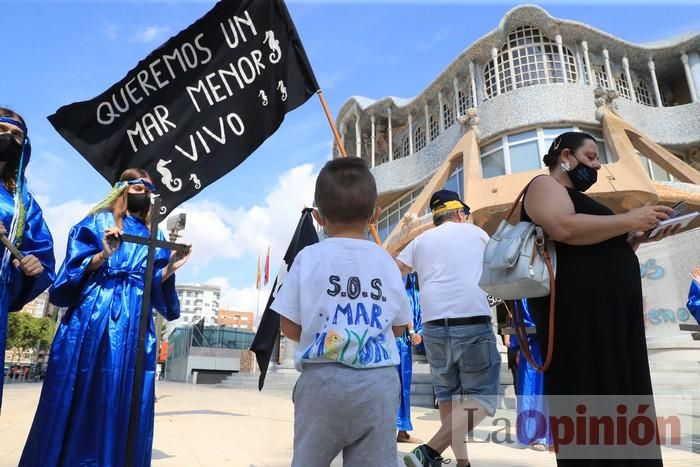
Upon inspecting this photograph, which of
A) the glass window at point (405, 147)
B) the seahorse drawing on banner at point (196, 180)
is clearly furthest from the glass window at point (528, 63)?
the seahorse drawing on banner at point (196, 180)

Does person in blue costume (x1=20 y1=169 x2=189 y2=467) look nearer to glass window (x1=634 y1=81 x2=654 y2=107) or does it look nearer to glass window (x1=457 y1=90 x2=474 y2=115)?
glass window (x1=457 y1=90 x2=474 y2=115)

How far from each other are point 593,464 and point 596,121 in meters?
22.3

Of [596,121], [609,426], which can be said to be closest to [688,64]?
[596,121]

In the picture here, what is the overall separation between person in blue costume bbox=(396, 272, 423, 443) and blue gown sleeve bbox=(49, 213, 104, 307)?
Result: 2.86m

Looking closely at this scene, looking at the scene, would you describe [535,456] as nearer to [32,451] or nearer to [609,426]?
[609,426]

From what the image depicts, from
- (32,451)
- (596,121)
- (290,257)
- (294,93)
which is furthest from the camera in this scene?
(596,121)

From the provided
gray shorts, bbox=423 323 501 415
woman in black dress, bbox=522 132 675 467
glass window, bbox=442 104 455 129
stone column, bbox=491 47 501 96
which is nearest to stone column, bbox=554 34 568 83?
stone column, bbox=491 47 501 96

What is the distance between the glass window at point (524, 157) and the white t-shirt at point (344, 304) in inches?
796

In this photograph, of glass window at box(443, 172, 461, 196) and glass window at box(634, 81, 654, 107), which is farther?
glass window at box(634, 81, 654, 107)

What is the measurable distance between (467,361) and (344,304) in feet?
5.34

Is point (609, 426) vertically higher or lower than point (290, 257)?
lower

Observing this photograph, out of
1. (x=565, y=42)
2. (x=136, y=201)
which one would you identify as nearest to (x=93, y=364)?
(x=136, y=201)

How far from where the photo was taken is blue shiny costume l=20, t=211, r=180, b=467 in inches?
102

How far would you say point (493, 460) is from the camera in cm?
395
